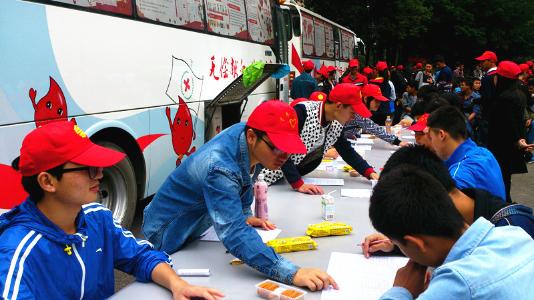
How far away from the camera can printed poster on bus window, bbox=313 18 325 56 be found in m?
13.6

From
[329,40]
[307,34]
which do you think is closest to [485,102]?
[307,34]

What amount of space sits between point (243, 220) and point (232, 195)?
Answer: 0.38ft

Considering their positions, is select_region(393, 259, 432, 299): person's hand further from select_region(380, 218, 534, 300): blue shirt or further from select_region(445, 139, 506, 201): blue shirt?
select_region(445, 139, 506, 201): blue shirt

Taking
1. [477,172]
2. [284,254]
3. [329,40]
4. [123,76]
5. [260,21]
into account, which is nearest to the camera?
[284,254]

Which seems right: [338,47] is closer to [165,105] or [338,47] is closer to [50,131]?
[165,105]

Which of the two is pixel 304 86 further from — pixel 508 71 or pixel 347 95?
pixel 347 95

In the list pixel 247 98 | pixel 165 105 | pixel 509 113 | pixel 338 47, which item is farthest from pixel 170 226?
pixel 338 47

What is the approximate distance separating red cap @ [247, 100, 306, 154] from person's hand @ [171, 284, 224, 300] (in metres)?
0.67

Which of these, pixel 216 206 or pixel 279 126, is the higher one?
pixel 279 126

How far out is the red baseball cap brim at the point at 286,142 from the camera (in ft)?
7.10

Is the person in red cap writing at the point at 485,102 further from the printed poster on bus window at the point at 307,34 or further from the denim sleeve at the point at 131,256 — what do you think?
the printed poster on bus window at the point at 307,34

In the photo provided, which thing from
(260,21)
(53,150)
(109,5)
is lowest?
(53,150)

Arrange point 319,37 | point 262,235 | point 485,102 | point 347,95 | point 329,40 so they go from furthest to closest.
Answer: point 329,40 < point 319,37 < point 485,102 < point 347,95 < point 262,235

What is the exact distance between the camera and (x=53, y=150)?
65.2 inches
